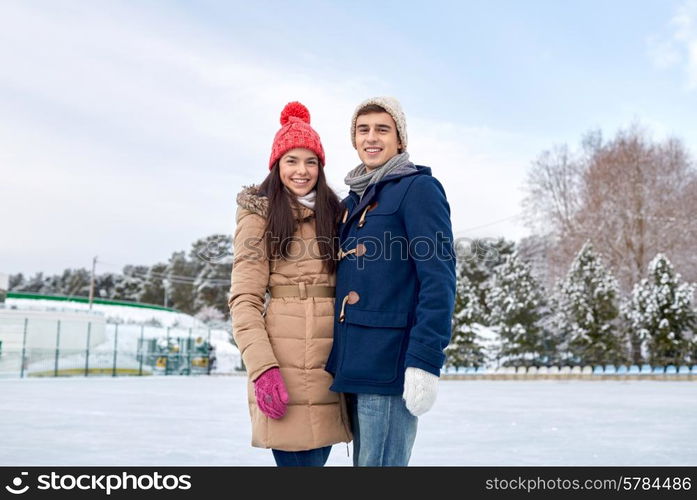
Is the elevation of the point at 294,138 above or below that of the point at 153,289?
below

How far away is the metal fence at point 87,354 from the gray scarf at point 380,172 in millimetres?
18142

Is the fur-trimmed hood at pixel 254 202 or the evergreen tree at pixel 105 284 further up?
the evergreen tree at pixel 105 284

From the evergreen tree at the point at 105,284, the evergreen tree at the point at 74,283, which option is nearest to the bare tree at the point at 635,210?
the evergreen tree at the point at 105,284

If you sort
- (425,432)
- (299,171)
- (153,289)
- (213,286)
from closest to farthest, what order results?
(299,171) → (425,432) → (213,286) → (153,289)

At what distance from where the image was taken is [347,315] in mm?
2268

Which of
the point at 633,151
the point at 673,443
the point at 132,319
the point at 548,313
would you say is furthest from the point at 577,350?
the point at 132,319

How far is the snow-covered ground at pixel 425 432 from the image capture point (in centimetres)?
514

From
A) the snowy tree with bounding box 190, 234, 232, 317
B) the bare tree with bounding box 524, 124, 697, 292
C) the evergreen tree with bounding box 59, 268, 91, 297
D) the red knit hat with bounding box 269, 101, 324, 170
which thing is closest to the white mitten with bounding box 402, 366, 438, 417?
the red knit hat with bounding box 269, 101, 324, 170

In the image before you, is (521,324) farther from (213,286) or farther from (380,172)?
(213,286)

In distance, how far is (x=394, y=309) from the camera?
2.23 metres

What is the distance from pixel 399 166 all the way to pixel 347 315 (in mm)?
542

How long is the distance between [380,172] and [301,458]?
1029 mm

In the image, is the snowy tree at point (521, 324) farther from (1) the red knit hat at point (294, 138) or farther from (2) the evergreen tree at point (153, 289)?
(2) the evergreen tree at point (153, 289)

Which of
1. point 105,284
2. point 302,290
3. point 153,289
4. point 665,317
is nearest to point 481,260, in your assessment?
point 665,317
